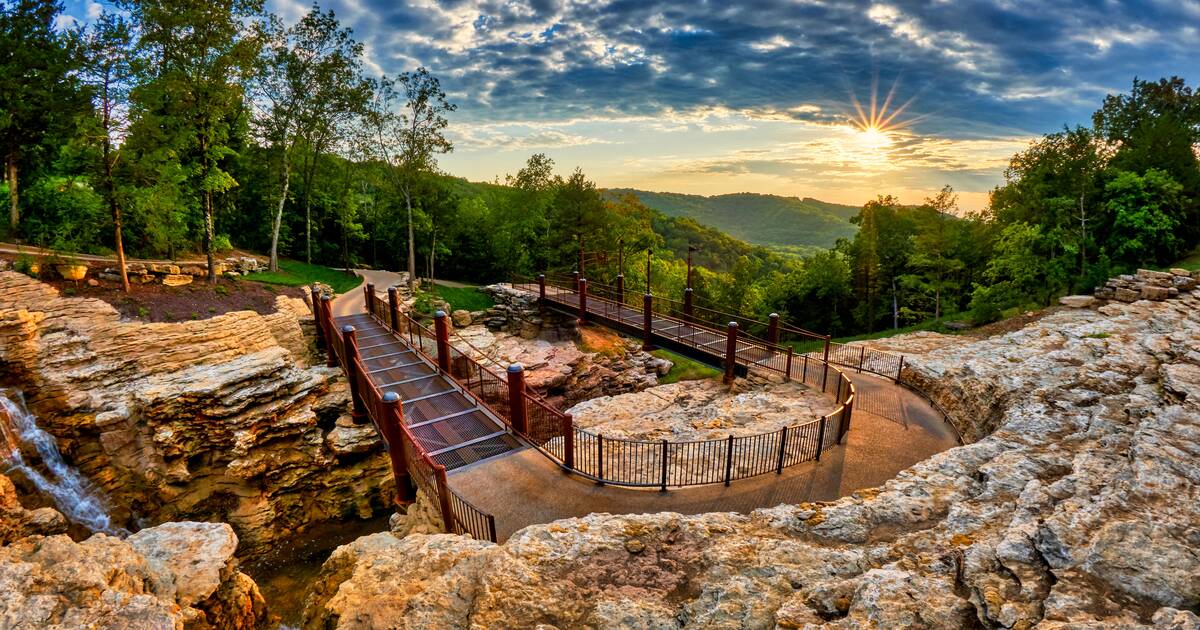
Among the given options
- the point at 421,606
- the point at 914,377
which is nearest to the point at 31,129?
the point at 421,606

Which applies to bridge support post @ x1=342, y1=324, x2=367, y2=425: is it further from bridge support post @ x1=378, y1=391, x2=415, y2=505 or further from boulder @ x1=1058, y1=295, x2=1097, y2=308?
boulder @ x1=1058, y1=295, x2=1097, y2=308

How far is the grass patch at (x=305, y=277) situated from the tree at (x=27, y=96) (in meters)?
9.69

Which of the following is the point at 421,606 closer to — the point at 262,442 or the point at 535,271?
the point at 262,442

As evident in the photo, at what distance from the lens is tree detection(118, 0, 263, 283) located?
17094 millimetres

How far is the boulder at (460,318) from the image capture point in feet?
86.1

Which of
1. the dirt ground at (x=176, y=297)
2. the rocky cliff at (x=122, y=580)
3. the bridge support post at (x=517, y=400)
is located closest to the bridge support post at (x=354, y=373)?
the bridge support post at (x=517, y=400)

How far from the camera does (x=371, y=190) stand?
4953cm

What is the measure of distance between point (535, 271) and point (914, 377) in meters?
29.6

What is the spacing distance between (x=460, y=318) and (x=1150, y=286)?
3072 cm

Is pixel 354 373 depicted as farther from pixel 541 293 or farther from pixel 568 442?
pixel 541 293

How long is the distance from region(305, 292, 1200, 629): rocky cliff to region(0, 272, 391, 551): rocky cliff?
8535 mm

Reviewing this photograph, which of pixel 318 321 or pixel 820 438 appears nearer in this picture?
pixel 820 438

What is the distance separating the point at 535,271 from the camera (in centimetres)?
3966

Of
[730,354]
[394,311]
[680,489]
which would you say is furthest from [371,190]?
[680,489]
